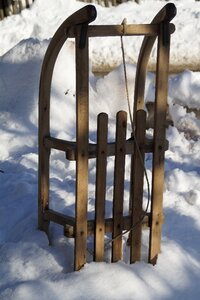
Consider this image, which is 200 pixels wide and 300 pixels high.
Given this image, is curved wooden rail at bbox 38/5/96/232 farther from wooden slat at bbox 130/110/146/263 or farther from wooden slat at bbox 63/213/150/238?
wooden slat at bbox 130/110/146/263

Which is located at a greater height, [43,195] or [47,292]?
[43,195]

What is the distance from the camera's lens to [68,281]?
366 centimetres

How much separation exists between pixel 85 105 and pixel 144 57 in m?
→ 0.75

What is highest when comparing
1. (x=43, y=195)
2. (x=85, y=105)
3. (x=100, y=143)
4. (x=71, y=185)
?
(x=85, y=105)

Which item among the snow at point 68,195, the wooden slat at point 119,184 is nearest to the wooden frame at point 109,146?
the wooden slat at point 119,184

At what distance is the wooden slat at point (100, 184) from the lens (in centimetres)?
368

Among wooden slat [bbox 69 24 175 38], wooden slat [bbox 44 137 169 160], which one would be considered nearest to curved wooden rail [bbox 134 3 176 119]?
wooden slat [bbox 69 24 175 38]

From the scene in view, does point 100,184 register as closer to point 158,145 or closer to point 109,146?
point 109,146

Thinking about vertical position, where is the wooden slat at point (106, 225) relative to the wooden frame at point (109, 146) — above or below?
below

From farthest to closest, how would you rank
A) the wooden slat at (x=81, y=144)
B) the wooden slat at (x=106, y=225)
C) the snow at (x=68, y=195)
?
the wooden slat at (x=106, y=225), the snow at (x=68, y=195), the wooden slat at (x=81, y=144)

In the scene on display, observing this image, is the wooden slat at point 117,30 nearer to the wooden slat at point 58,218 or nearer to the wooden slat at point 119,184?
the wooden slat at point 119,184

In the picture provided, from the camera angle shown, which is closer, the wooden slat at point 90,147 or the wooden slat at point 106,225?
the wooden slat at point 90,147

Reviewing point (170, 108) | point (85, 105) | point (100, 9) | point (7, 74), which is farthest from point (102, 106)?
point (100, 9)

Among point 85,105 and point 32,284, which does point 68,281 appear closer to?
point 32,284
